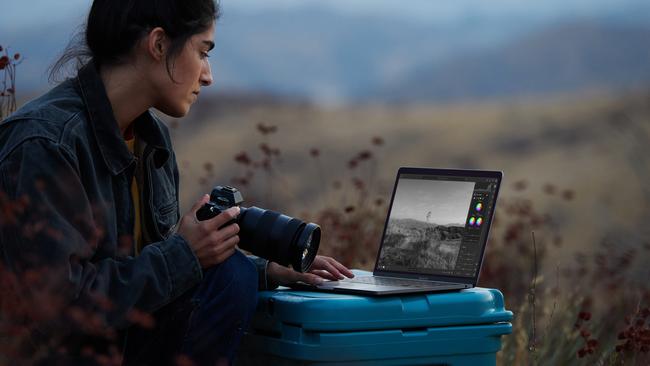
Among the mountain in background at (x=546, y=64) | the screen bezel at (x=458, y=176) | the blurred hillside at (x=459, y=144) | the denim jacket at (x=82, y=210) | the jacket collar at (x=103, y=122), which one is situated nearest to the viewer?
the denim jacket at (x=82, y=210)

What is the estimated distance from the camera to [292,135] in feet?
92.2

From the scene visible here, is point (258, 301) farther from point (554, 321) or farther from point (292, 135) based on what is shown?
point (292, 135)

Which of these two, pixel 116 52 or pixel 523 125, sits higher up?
pixel 523 125

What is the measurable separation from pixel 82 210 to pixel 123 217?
284 mm

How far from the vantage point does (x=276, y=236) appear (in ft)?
9.07

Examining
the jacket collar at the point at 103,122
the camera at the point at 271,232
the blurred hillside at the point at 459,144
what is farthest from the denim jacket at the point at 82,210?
the blurred hillside at the point at 459,144

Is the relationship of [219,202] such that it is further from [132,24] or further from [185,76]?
[132,24]

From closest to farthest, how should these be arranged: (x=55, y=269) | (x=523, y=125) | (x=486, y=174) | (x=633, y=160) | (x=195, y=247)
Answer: (x=55, y=269), (x=195, y=247), (x=486, y=174), (x=633, y=160), (x=523, y=125)

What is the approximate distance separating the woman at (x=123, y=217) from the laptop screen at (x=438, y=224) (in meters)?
0.20

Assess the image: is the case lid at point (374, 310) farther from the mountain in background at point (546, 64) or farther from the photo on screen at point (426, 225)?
the mountain in background at point (546, 64)

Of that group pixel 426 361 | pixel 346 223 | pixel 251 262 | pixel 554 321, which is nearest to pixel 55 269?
pixel 251 262

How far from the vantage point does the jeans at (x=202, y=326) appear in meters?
2.61

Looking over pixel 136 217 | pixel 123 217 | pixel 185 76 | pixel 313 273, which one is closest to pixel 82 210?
pixel 123 217

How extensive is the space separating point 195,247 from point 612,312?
2964 millimetres
